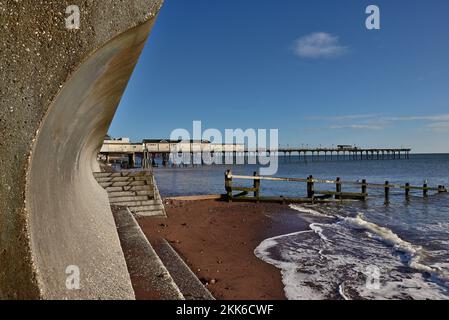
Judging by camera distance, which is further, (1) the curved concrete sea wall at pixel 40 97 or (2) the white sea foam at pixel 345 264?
(2) the white sea foam at pixel 345 264

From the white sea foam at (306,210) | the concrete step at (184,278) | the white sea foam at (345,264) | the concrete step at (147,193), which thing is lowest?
the white sea foam at (306,210)

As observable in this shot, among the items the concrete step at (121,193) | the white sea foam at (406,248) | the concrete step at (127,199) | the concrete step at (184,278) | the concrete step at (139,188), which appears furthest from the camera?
the concrete step at (139,188)

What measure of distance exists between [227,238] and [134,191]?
3813 mm

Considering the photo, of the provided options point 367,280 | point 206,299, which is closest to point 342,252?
point 367,280

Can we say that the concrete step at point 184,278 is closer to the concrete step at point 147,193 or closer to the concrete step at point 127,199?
the concrete step at point 127,199

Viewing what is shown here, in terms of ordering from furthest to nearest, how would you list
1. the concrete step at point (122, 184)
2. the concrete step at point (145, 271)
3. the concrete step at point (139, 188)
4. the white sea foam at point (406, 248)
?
the concrete step at point (139, 188)
the concrete step at point (122, 184)
the white sea foam at point (406, 248)
the concrete step at point (145, 271)

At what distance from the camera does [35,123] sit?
5.52ft

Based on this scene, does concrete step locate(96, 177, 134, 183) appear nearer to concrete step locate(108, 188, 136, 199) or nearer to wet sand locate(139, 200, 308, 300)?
concrete step locate(108, 188, 136, 199)

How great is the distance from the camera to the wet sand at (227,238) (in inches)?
253

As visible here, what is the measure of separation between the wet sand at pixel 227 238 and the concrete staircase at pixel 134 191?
52 centimetres

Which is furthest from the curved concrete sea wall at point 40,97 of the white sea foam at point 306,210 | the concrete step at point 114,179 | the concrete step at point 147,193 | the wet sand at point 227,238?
the white sea foam at point 306,210

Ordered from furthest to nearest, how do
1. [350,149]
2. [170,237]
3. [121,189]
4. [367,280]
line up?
A: [350,149] → [121,189] → [170,237] → [367,280]
